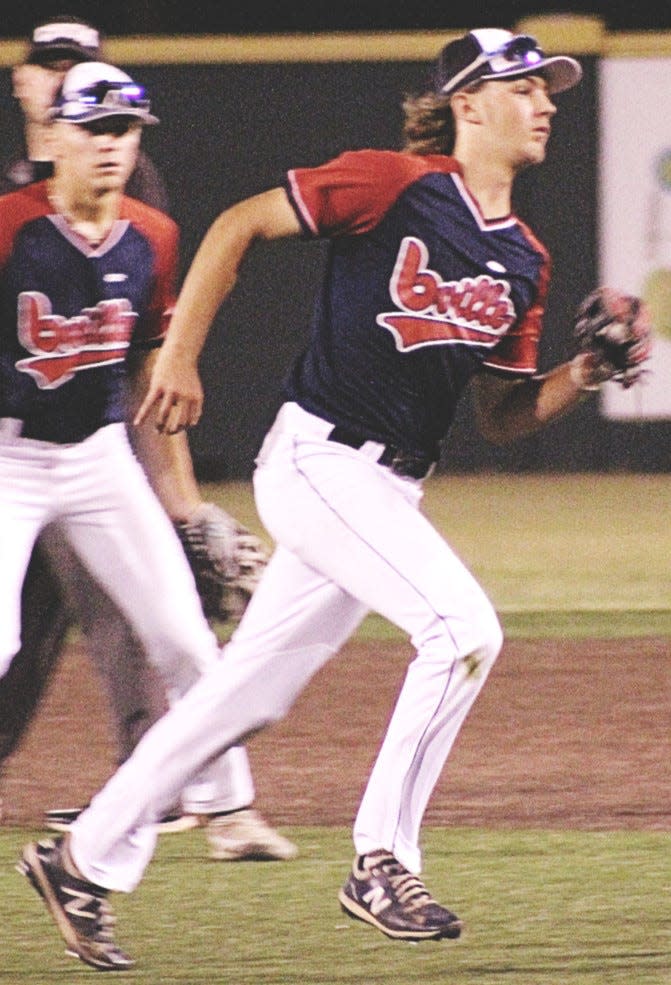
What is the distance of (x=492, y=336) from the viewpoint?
453 centimetres

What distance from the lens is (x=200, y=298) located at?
14.0 ft

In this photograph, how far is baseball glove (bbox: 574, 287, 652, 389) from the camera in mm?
4617

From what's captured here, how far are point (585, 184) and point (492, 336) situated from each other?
1101 centimetres

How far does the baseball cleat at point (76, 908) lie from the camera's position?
13.8ft

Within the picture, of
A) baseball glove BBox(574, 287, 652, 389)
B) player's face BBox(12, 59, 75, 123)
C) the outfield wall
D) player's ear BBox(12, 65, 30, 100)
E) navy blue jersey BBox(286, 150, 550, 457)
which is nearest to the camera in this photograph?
navy blue jersey BBox(286, 150, 550, 457)

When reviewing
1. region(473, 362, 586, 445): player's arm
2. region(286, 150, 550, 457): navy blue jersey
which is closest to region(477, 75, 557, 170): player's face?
region(286, 150, 550, 457): navy blue jersey

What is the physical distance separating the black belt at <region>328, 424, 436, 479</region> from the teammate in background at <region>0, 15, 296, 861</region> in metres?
0.99

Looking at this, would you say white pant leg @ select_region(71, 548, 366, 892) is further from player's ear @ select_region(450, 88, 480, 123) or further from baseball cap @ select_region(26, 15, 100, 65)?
baseball cap @ select_region(26, 15, 100, 65)

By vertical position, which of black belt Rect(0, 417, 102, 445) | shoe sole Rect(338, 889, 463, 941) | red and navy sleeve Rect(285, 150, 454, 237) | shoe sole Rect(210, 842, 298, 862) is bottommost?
shoe sole Rect(210, 842, 298, 862)

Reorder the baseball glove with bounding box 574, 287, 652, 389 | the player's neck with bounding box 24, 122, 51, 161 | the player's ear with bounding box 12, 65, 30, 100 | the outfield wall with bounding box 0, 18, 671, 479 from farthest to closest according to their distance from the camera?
the outfield wall with bounding box 0, 18, 671, 479 < the player's ear with bounding box 12, 65, 30, 100 < the player's neck with bounding box 24, 122, 51, 161 < the baseball glove with bounding box 574, 287, 652, 389

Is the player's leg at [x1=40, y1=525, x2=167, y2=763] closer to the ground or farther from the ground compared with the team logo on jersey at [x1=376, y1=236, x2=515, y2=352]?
closer to the ground

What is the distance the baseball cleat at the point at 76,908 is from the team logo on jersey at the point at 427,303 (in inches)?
48.1

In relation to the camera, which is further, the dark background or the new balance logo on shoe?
the dark background

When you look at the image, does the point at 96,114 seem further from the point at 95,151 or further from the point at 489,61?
the point at 489,61
